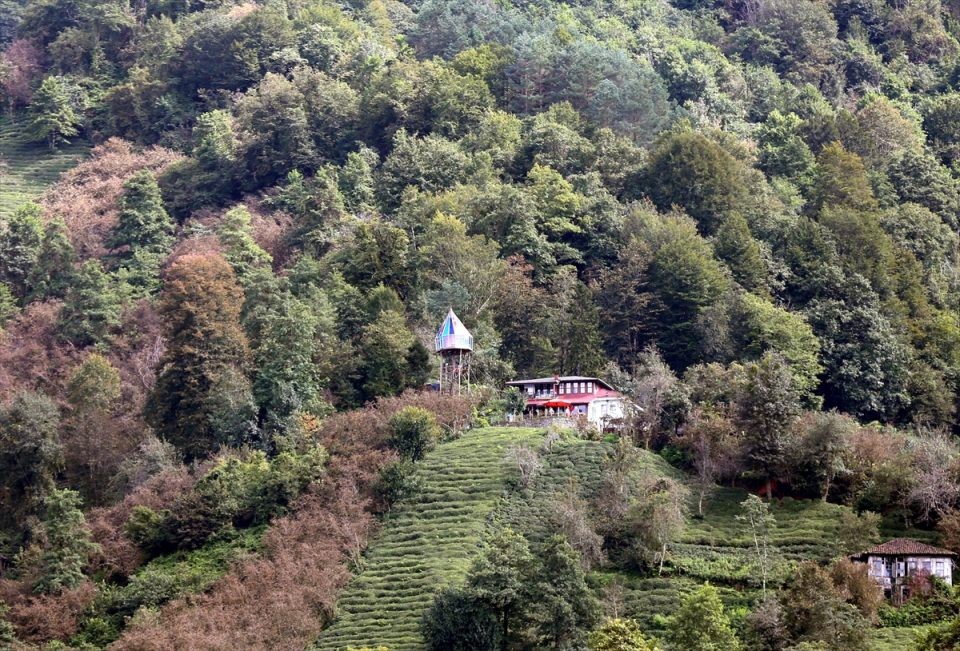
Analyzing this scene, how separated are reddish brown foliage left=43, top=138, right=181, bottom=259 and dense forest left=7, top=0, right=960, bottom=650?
28 centimetres

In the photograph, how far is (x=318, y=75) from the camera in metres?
100

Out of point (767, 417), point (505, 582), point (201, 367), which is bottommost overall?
point (505, 582)

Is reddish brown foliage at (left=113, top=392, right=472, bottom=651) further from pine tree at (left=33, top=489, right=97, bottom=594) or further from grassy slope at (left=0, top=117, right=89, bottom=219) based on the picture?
grassy slope at (left=0, top=117, right=89, bottom=219)

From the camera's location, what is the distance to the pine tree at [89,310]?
82000 mm

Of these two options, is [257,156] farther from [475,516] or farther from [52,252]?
[475,516]

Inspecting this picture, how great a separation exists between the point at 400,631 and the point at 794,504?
629 inches

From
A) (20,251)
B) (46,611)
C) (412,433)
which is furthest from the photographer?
(20,251)

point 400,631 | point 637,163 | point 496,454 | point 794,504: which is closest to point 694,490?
point 794,504

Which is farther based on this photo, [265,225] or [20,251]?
[265,225]

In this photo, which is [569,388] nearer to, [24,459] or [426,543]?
[426,543]

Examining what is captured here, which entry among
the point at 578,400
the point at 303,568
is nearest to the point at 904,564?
the point at 578,400

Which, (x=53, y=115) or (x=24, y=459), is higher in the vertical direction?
(x=53, y=115)

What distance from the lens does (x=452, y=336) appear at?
2822 inches

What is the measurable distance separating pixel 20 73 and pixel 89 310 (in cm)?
4105
